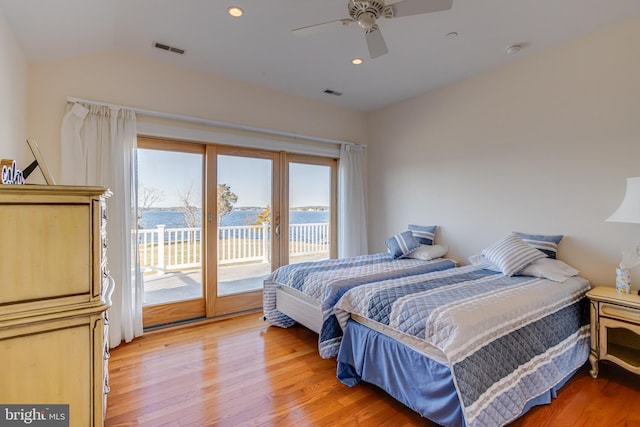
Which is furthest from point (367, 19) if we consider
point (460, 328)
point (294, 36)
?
point (460, 328)

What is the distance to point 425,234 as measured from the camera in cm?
391

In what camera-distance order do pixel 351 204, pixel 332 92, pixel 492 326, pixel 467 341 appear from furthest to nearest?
pixel 351 204
pixel 332 92
pixel 492 326
pixel 467 341

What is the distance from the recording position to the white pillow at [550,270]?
101 inches

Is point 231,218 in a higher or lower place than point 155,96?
lower

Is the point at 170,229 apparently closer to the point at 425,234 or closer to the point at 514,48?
the point at 425,234

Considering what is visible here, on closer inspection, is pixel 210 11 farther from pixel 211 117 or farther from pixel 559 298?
pixel 559 298

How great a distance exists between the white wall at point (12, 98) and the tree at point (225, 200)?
169 centimetres

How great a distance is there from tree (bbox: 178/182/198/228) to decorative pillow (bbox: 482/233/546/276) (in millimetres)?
3180

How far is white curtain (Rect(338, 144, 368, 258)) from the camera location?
4574mm

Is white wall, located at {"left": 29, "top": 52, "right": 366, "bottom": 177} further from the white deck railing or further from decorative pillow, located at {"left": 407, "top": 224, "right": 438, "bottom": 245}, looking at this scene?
decorative pillow, located at {"left": 407, "top": 224, "right": 438, "bottom": 245}

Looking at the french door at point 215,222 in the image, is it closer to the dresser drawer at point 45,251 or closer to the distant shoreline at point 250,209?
the distant shoreline at point 250,209

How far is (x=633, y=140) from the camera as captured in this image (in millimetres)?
2492

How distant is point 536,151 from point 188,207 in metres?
3.73

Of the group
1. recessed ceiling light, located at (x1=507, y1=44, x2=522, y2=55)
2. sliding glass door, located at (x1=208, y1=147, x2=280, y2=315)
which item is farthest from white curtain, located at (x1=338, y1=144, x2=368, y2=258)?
recessed ceiling light, located at (x1=507, y1=44, x2=522, y2=55)
